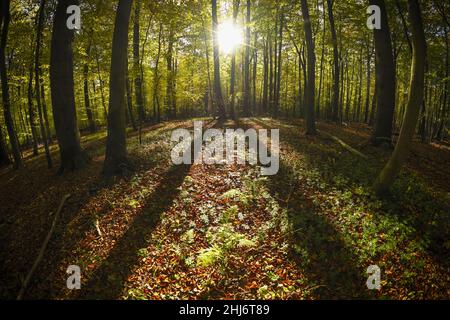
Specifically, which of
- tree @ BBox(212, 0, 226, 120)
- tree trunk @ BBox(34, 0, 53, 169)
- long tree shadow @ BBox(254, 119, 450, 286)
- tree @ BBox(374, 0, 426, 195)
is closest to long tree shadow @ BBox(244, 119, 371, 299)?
long tree shadow @ BBox(254, 119, 450, 286)

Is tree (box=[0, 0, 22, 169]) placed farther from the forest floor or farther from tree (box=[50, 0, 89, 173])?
the forest floor

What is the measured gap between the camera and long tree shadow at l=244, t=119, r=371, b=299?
5746 mm

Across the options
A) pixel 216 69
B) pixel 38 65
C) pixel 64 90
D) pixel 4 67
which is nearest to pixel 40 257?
pixel 64 90

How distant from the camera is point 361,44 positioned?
2580 centimetres

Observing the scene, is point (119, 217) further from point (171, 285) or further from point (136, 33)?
point (136, 33)

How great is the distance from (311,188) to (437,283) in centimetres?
419

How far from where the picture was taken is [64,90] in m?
11.2

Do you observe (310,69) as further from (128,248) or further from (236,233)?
(128,248)

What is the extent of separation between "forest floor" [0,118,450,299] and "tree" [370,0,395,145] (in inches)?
57.1

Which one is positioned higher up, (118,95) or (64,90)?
(64,90)

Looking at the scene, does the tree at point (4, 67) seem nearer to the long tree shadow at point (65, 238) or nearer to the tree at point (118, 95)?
the tree at point (118, 95)

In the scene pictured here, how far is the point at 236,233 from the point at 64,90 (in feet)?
30.2

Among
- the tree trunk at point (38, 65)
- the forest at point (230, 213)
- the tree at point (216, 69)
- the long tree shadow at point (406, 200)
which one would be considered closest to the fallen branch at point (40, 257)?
the forest at point (230, 213)
